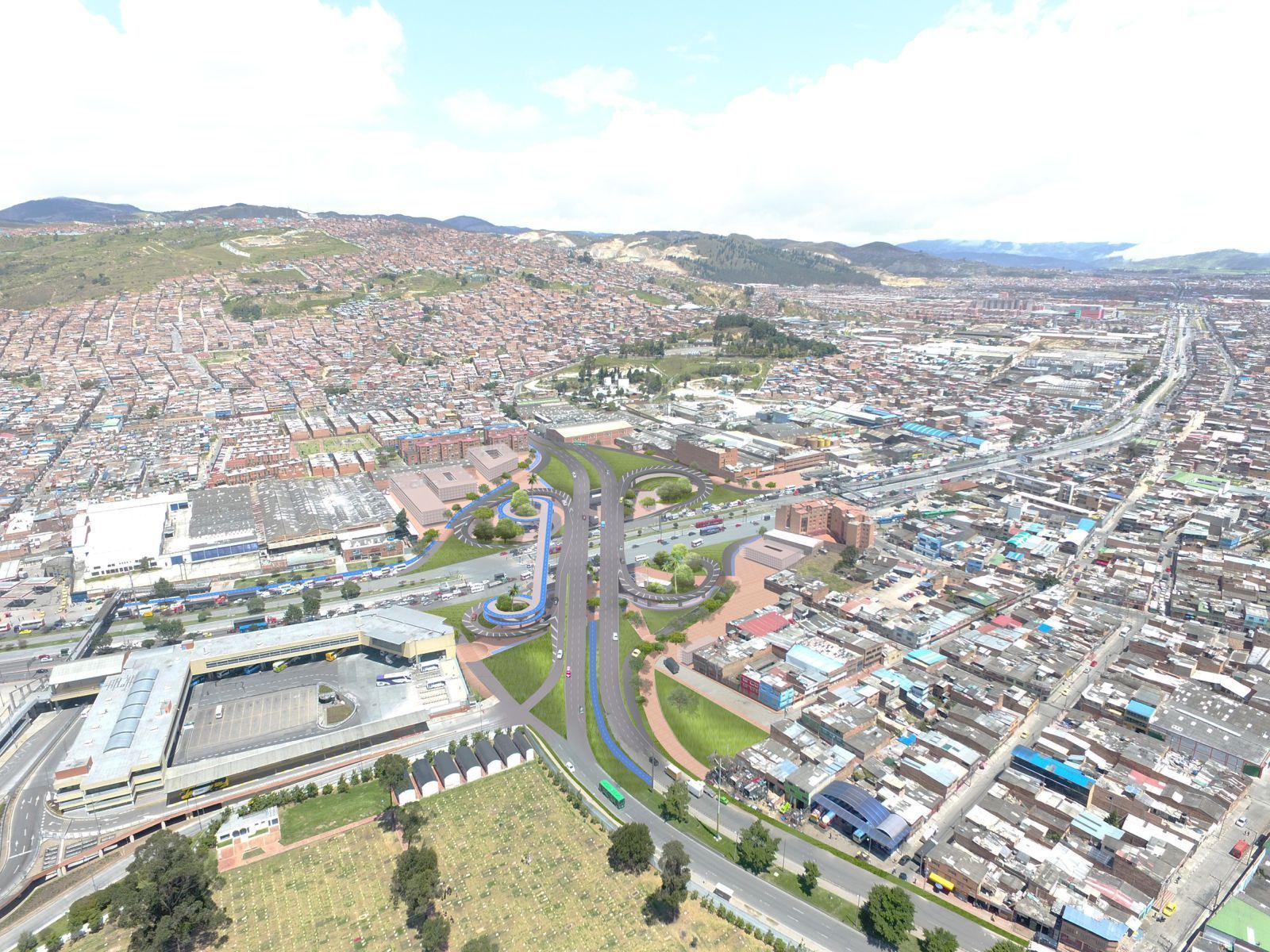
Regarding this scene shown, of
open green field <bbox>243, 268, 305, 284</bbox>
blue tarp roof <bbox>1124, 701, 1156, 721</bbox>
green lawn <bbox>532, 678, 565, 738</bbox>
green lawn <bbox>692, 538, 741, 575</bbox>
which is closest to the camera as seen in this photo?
blue tarp roof <bbox>1124, 701, 1156, 721</bbox>

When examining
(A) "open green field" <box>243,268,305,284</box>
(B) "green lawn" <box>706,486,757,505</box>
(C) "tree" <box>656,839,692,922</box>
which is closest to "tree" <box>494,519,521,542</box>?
(B) "green lawn" <box>706,486,757,505</box>

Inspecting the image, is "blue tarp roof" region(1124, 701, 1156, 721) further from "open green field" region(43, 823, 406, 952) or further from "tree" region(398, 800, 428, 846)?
"open green field" region(43, 823, 406, 952)

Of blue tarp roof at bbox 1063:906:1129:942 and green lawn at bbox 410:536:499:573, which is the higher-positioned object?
green lawn at bbox 410:536:499:573

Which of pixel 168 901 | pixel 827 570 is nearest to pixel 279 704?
pixel 168 901

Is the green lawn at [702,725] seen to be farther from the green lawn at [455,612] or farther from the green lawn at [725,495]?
the green lawn at [725,495]

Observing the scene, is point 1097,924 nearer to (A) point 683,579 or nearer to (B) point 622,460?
(A) point 683,579

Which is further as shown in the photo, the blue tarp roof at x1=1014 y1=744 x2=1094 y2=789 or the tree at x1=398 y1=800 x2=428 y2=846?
the blue tarp roof at x1=1014 y1=744 x2=1094 y2=789

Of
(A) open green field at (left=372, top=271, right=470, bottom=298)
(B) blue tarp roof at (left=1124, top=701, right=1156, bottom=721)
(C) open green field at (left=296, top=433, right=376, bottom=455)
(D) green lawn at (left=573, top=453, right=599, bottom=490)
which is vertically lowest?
(B) blue tarp roof at (left=1124, top=701, right=1156, bottom=721)
